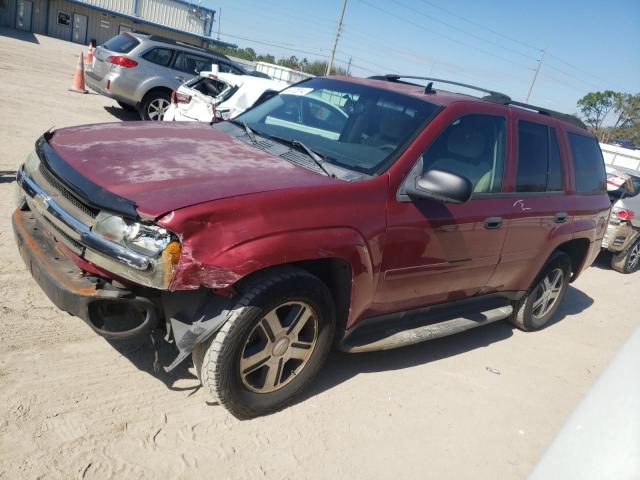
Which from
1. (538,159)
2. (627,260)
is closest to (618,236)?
(627,260)

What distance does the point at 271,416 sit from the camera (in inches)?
122

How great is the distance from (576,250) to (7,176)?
603 cm

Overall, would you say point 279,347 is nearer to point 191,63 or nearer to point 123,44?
point 123,44

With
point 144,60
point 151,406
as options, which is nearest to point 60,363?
point 151,406

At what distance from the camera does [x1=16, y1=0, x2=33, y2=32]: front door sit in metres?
36.2

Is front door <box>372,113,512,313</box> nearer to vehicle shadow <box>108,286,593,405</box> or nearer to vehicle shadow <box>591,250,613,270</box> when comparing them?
vehicle shadow <box>108,286,593,405</box>

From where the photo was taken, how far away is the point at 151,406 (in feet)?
9.61

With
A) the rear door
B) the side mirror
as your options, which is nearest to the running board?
the rear door

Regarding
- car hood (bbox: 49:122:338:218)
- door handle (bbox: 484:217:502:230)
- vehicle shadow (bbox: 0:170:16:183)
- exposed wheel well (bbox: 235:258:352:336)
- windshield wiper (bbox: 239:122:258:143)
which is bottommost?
vehicle shadow (bbox: 0:170:16:183)

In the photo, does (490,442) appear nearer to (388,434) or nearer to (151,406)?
(388,434)

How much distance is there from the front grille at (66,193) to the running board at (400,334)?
1.64m

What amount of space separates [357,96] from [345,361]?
193 cm

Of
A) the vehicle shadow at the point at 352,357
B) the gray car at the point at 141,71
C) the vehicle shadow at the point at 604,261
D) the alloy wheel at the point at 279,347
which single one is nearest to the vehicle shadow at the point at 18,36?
the gray car at the point at 141,71

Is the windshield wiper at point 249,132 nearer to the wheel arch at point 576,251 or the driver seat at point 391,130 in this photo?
the driver seat at point 391,130
